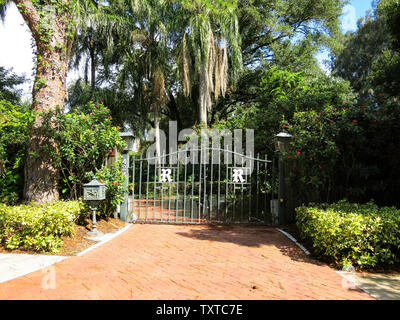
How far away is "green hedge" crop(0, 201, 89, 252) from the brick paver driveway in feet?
2.06

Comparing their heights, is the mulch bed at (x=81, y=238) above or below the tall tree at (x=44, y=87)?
below

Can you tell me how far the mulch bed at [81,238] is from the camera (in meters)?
4.29

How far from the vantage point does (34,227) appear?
14.1 ft

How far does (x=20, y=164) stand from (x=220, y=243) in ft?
15.8

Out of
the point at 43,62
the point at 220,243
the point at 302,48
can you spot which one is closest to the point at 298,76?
the point at 302,48

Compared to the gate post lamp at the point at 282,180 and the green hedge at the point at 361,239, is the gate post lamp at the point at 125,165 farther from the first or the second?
the green hedge at the point at 361,239

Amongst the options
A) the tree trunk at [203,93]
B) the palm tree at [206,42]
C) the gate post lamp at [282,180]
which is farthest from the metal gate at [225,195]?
the palm tree at [206,42]

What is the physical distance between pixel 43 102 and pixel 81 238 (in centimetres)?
307

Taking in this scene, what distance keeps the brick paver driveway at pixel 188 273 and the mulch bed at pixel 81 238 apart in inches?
12.1

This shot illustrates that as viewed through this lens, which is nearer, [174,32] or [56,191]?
[56,191]

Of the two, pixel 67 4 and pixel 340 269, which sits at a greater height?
pixel 67 4

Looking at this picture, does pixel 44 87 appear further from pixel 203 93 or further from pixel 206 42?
pixel 206 42

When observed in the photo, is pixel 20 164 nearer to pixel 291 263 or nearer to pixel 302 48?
pixel 291 263
